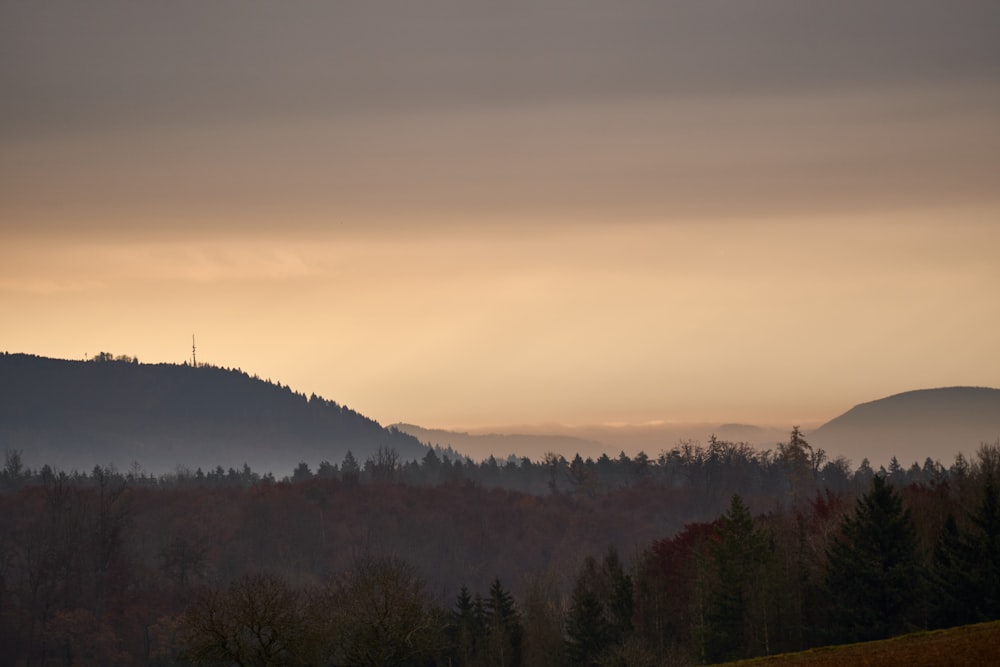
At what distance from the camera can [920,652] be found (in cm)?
6456

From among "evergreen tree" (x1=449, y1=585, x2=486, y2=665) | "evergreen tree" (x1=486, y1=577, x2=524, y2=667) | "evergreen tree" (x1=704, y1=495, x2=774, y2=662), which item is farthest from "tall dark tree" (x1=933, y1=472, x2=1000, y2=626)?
"evergreen tree" (x1=449, y1=585, x2=486, y2=665)

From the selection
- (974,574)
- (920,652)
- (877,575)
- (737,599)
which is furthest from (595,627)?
(920,652)

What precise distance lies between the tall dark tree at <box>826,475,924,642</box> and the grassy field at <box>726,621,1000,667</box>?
10196mm

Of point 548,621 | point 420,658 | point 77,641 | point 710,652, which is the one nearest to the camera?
point 710,652

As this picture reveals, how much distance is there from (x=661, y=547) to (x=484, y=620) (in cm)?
3422

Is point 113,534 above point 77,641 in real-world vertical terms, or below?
above

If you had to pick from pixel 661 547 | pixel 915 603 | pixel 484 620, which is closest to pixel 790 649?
pixel 915 603

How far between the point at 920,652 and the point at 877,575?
909 inches

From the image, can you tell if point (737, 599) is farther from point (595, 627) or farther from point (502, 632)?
point (502, 632)

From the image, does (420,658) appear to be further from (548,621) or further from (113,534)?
(113,534)

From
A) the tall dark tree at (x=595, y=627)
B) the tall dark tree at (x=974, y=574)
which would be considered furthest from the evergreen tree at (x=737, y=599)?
the tall dark tree at (x=974, y=574)

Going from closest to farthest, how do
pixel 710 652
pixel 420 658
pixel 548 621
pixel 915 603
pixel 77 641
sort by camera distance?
pixel 915 603
pixel 710 652
pixel 420 658
pixel 548 621
pixel 77 641

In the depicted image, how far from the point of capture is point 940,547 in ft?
286

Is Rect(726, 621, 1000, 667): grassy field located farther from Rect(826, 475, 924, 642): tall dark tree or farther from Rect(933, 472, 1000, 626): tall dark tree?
Rect(826, 475, 924, 642): tall dark tree
